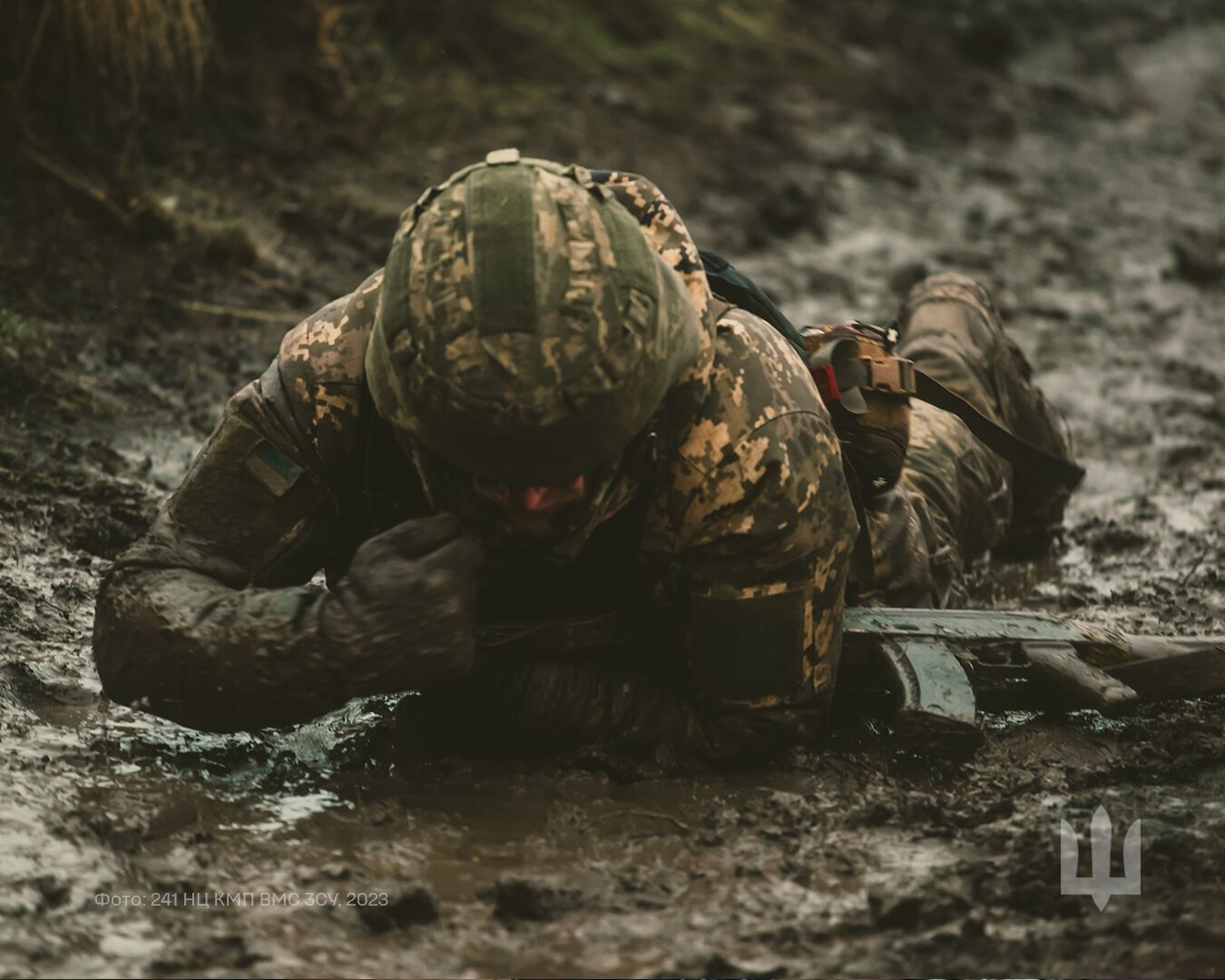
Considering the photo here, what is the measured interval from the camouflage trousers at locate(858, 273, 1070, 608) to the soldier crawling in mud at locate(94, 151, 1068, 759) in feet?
1.08

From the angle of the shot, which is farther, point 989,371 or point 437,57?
point 437,57

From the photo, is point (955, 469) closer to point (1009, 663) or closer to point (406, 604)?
point (1009, 663)

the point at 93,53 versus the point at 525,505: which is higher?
the point at 93,53

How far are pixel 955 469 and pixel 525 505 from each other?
201 centimetres

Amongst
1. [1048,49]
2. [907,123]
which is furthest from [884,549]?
[1048,49]

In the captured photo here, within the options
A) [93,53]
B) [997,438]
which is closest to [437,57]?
[93,53]

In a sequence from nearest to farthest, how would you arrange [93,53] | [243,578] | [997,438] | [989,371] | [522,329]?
[522,329], [243,578], [997,438], [989,371], [93,53]

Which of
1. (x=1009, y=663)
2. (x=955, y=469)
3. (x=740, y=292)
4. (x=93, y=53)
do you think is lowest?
(x=1009, y=663)

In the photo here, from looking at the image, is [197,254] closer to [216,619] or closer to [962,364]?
[962,364]

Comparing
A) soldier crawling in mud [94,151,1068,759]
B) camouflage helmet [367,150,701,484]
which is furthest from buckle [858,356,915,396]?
camouflage helmet [367,150,701,484]

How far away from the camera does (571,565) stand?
3.49m

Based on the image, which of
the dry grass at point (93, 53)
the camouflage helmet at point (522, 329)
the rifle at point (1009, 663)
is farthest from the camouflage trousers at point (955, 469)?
the dry grass at point (93, 53)

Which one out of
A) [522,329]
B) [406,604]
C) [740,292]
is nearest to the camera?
[522,329]

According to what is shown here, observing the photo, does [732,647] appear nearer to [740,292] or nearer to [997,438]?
[740,292]
